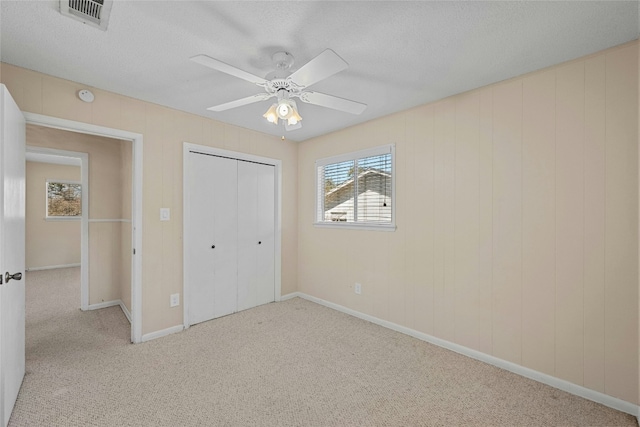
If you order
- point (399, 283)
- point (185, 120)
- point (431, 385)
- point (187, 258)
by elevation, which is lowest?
point (431, 385)

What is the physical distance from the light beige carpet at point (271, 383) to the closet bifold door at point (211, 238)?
0.33m

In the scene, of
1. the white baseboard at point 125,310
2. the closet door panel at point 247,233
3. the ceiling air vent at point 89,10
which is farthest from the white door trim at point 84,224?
the ceiling air vent at point 89,10

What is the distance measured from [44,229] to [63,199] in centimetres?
74

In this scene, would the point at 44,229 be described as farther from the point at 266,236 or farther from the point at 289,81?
the point at 289,81

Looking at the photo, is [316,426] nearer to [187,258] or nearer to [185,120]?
[187,258]

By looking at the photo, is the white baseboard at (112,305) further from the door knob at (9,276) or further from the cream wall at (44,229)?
the cream wall at (44,229)

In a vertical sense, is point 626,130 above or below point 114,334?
above

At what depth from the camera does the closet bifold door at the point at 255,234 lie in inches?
142

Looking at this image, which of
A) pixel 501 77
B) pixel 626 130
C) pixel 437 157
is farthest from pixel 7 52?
pixel 626 130

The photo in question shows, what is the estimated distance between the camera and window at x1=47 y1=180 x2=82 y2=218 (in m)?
6.25

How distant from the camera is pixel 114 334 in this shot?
290 centimetres

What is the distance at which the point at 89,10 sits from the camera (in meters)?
1.53

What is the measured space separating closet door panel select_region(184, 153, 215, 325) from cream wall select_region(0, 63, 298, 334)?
0.41ft

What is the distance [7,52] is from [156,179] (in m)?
1.29
